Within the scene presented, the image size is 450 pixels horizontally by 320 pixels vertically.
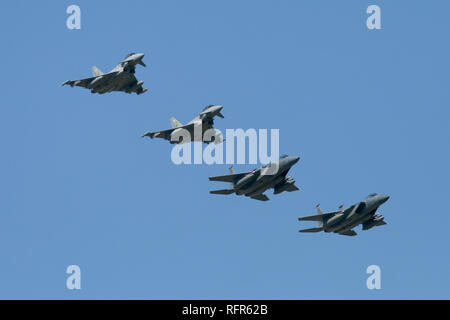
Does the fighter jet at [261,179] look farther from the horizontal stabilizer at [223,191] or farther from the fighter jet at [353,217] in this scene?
the fighter jet at [353,217]

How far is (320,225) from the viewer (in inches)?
3374

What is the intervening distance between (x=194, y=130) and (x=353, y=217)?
2140 cm

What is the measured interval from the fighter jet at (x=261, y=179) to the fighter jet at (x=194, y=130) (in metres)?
10.0

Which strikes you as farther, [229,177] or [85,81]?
→ [85,81]

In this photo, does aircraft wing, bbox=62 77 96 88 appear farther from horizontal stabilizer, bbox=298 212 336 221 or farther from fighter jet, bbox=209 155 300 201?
horizontal stabilizer, bbox=298 212 336 221

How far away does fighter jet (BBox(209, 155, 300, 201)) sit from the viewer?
263ft

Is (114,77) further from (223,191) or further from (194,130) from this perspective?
(223,191)

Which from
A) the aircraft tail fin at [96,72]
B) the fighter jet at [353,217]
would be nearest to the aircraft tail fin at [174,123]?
the aircraft tail fin at [96,72]

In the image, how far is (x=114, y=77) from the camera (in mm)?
94625

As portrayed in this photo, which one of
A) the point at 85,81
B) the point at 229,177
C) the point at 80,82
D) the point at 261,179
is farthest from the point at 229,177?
the point at 80,82
